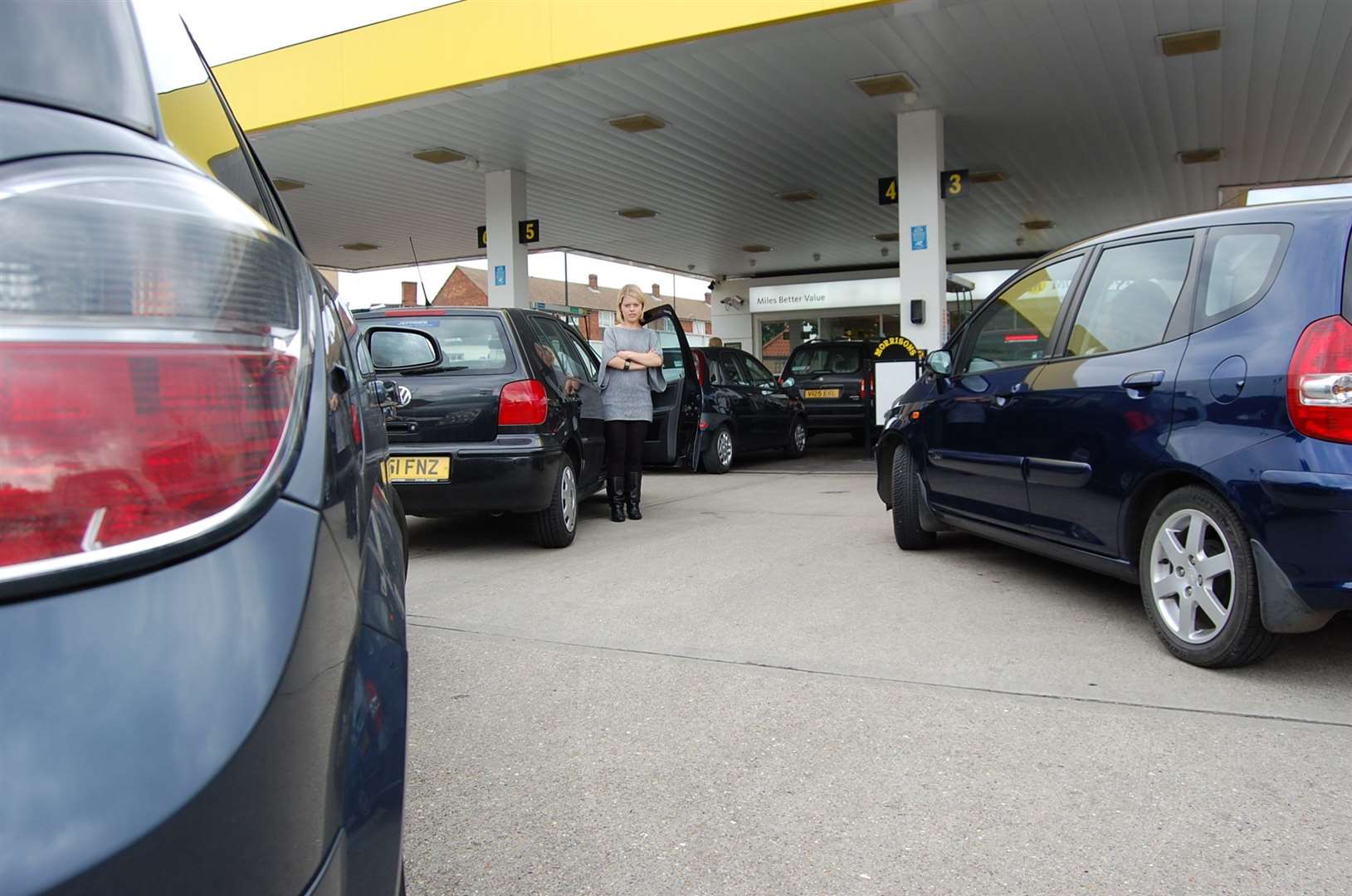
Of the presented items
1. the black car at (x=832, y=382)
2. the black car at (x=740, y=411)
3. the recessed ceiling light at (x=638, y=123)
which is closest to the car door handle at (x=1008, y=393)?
the black car at (x=740, y=411)

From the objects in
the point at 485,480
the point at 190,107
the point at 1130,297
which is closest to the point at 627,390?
the point at 485,480

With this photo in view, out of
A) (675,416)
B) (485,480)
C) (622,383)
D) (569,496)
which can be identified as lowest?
(569,496)

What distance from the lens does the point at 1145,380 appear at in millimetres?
3947

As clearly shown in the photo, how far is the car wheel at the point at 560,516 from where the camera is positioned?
6.49 meters

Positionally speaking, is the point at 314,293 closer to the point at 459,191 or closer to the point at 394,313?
the point at 394,313

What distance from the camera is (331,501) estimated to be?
1146 mm

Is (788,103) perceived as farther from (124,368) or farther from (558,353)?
(124,368)

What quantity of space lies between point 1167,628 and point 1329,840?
4.95 feet

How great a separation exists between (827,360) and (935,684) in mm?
12168

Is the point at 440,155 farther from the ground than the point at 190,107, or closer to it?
farther from the ground

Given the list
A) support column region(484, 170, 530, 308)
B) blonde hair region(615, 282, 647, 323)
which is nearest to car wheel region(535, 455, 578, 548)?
blonde hair region(615, 282, 647, 323)

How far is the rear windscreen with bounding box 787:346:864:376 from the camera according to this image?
50.6 feet

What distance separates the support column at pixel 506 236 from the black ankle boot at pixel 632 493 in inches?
358

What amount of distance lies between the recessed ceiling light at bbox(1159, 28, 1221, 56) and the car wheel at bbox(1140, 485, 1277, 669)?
868 centimetres
